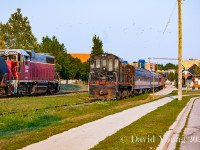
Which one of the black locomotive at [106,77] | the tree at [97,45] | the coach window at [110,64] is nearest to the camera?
the black locomotive at [106,77]

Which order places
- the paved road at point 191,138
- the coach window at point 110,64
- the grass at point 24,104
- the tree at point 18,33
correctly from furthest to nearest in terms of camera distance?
the tree at point 18,33 < the coach window at point 110,64 < the grass at point 24,104 < the paved road at point 191,138

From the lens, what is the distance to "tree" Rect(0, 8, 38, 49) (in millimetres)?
47562

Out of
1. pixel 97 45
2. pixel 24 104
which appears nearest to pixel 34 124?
pixel 24 104

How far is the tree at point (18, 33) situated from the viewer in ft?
156

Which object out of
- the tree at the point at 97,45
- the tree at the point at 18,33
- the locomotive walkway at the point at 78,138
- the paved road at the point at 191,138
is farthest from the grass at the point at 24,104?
the tree at the point at 97,45

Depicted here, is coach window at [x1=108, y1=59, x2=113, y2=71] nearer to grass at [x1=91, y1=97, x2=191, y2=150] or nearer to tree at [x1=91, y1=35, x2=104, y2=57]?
grass at [x1=91, y1=97, x2=191, y2=150]

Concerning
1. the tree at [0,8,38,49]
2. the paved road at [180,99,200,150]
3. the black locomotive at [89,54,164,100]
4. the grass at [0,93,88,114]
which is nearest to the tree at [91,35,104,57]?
the tree at [0,8,38,49]

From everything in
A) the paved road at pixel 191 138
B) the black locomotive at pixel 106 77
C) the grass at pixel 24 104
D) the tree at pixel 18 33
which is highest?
the tree at pixel 18 33

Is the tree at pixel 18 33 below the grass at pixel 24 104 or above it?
above

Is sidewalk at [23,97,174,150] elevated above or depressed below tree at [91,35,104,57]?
below

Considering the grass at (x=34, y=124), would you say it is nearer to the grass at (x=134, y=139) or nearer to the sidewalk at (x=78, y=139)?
the sidewalk at (x=78, y=139)

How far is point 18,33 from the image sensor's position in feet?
159

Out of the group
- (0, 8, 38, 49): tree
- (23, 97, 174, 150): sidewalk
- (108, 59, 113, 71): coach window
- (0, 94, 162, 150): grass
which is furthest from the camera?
(0, 8, 38, 49): tree

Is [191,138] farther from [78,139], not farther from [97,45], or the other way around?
[97,45]
